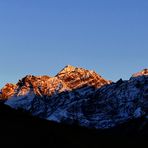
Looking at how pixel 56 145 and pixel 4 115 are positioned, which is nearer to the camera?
pixel 56 145

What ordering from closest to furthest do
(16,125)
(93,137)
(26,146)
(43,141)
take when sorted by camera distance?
(26,146)
(43,141)
(16,125)
(93,137)

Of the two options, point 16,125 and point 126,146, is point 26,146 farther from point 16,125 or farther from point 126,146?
point 126,146

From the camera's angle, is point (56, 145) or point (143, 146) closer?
point (56, 145)

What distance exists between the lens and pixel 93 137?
4254 inches

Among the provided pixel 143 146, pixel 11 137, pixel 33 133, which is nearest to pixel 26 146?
pixel 11 137

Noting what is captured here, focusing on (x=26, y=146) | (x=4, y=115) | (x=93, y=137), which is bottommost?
(x=26, y=146)

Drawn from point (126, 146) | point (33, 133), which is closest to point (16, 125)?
point (33, 133)

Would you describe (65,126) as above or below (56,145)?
above

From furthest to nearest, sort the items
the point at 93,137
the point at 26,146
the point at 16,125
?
the point at 93,137 < the point at 16,125 < the point at 26,146

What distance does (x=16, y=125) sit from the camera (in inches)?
3883

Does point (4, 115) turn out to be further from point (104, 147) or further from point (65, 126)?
point (104, 147)

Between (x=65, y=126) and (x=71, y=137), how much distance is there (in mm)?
14583

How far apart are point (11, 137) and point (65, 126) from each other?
96.4 ft

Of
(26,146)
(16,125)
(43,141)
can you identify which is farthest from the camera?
(16,125)
